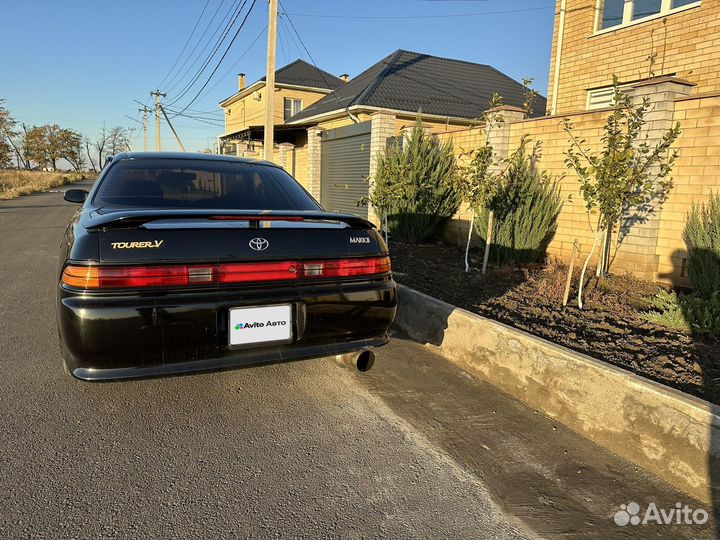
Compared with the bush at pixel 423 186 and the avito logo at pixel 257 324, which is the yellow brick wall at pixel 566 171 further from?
the avito logo at pixel 257 324

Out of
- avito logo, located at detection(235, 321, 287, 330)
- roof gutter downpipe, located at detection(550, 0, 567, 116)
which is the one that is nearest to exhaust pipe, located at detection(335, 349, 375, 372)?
avito logo, located at detection(235, 321, 287, 330)

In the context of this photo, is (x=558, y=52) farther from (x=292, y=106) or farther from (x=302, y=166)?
(x=292, y=106)

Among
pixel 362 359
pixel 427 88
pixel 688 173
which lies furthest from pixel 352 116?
pixel 362 359

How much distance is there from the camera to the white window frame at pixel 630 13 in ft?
30.4

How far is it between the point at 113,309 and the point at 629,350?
142 inches

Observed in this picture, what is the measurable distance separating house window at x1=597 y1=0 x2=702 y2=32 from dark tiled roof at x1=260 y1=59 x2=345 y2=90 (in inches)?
972

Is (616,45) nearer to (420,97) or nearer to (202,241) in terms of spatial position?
(420,97)

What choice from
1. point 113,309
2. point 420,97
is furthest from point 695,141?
point 420,97

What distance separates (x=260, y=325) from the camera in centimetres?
267

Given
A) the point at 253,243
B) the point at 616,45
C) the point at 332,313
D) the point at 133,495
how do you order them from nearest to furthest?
the point at 133,495 < the point at 253,243 < the point at 332,313 < the point at 616,45

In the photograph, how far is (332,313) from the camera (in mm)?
2891

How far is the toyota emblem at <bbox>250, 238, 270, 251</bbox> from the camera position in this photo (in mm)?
2670

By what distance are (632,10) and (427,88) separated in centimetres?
953

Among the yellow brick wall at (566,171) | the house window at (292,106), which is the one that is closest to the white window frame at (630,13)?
the yellow brick wall at (566,171)
